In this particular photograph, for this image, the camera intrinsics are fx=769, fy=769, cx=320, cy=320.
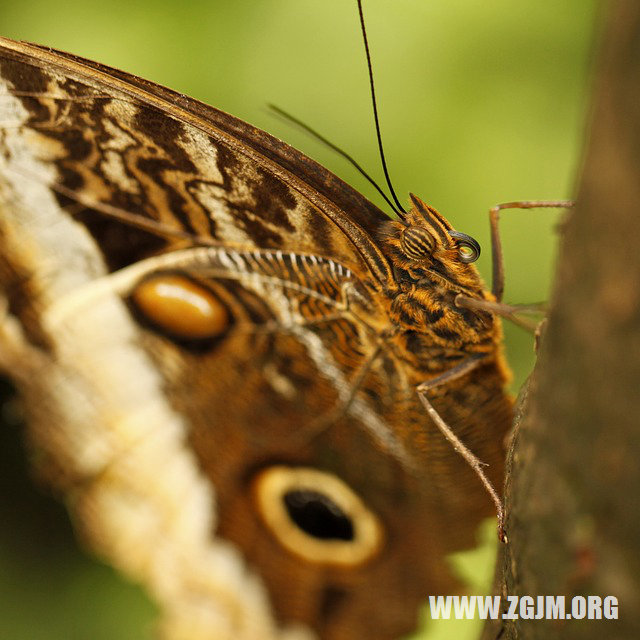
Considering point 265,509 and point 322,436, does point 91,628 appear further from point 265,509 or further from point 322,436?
point 322,436

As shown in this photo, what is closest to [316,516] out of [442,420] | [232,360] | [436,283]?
[232,360]

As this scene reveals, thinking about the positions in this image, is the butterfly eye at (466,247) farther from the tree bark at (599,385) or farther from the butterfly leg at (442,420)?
the tree bark at (599,385)

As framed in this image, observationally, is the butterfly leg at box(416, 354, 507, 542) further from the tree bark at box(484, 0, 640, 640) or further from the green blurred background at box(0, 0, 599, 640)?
the green blurred background at box(0, 0, 599, 640)

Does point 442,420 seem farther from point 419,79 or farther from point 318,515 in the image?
point 419,79

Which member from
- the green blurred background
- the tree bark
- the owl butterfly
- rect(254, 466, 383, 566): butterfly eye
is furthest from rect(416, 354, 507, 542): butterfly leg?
the green blurred background

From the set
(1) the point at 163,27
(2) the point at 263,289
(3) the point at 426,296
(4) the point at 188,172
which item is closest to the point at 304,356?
(2) the point at 263,289
